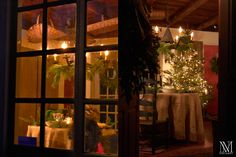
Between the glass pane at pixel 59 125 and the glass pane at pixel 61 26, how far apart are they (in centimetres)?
61

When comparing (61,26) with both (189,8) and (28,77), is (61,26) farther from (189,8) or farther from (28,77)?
(189,8)

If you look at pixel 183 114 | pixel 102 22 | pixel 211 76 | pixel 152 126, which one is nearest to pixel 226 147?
pixel 102 22

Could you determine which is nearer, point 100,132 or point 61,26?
point 100,132

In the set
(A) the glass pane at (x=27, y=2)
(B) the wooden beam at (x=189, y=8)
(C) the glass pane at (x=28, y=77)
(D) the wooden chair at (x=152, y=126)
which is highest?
(B) the wooden beam at (x=189, y=8)

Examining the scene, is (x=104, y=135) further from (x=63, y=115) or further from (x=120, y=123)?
(x=63, y=115)

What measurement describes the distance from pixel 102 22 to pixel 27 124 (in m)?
1.31

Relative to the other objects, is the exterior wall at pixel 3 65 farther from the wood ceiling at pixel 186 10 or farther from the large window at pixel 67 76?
the wood ceiling at pixel 186 10

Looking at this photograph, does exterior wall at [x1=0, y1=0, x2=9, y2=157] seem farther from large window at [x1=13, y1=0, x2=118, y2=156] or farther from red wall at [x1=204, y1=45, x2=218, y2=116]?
red wall at [x1=204, y1=45, x2=218, y2=116]

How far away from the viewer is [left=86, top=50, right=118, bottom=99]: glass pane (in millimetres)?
2629

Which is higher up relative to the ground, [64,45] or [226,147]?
[64,45]

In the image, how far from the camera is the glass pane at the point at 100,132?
2.57 meters

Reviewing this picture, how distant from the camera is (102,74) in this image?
8.93 feet

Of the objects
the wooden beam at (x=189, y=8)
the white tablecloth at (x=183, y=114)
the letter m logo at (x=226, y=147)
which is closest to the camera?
the letter m logo at (x=226, y=147)

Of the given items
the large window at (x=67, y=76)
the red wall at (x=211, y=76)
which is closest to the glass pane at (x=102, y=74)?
the large window at (x=67, y=76)
